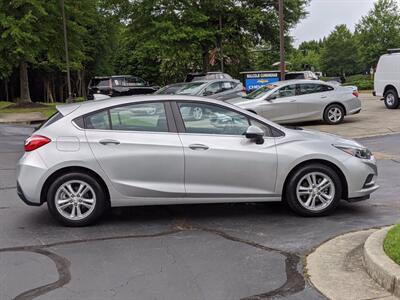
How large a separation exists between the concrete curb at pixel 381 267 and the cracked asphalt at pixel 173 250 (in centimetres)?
54

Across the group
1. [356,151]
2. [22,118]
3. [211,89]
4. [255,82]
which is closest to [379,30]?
[255,82]

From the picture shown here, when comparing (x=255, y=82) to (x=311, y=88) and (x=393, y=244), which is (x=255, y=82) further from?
(x=393, y=244)

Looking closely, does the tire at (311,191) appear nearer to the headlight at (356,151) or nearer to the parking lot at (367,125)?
the headlight at (356,151)

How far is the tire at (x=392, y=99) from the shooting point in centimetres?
2045

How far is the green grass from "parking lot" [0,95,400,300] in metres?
0.72

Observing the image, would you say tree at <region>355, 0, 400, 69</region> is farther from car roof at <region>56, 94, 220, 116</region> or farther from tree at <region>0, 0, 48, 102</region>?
car roof at <region>56, 94, 220, 116</region>

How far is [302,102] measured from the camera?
16609 millimetres

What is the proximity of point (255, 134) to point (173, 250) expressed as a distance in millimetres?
1766

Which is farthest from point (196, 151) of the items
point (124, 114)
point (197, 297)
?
point (197, 297)

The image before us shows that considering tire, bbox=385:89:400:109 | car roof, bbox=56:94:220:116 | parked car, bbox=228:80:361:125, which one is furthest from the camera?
tire, bbox=385:89:400:109

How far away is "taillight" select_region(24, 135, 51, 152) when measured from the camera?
20.4 ft

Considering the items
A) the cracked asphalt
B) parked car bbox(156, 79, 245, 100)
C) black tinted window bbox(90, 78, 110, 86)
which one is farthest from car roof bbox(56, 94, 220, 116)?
black tinted window bbox(90, 78, 110, 86)

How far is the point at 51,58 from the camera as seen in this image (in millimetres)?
29641

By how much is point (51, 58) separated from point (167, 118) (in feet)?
81.6
